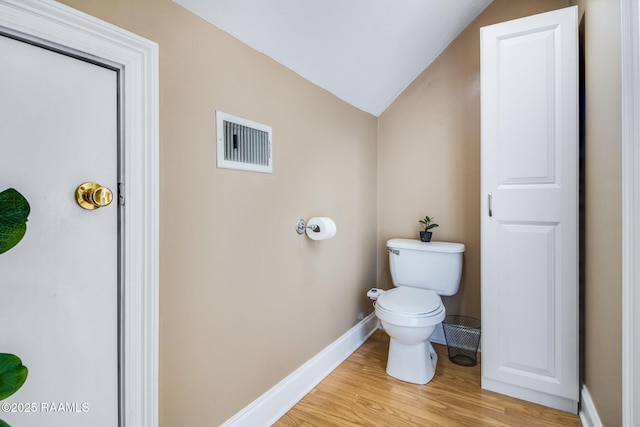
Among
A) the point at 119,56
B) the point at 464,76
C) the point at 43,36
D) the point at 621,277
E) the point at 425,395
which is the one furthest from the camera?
the point at 464,76

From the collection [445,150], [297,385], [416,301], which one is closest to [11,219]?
[297,385]

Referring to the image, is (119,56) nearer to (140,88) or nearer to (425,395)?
(140,88)

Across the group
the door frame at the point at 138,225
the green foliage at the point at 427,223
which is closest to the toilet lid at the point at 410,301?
the green foliage at the point at 427,223

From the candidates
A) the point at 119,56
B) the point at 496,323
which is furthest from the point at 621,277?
the point at 119,56

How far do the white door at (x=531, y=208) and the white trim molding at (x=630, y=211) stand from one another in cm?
59

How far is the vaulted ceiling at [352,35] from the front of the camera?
4.22 ft

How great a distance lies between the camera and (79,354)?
2.89ft

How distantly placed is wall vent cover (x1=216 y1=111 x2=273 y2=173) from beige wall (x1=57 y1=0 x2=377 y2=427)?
0.04m

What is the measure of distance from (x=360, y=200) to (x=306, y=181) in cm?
68

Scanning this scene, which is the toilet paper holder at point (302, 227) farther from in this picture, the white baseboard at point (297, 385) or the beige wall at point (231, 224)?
the white baseboard at point (297, 385)

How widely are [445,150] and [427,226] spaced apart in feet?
1.82

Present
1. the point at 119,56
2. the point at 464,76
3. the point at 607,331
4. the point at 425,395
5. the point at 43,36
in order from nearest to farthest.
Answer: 1. the point at 43,36
2. the point at 119,56
3. the point at 607,331
4. the point at 425,395
5. the point at 464,76

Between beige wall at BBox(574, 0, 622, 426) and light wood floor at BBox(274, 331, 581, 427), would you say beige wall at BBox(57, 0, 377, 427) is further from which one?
beige wall at BBox(574, 0, 622, 426)

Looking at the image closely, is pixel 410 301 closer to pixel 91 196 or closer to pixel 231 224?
pixel 231 224
